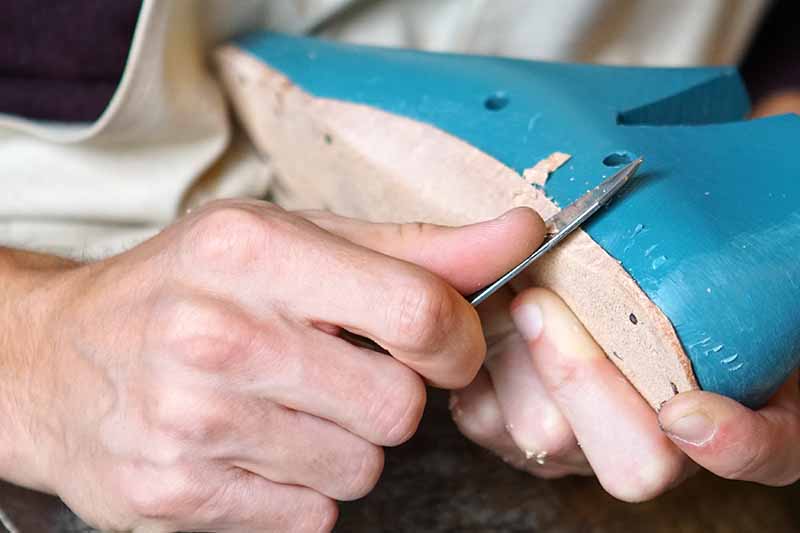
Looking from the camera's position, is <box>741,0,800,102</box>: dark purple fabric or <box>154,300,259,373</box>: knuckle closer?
<box>154,300,259,373</box>: knuckle

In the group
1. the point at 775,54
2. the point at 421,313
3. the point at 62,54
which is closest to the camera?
the point at 421,313

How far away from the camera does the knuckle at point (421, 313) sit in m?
0.39

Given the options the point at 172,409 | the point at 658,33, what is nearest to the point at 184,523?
the point at 172,409

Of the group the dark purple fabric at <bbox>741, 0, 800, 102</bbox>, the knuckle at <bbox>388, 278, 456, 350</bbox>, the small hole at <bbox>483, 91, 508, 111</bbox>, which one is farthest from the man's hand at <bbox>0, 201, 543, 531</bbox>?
the dark purple fabric at <bbox>741, 0, 800, 102</bbox>

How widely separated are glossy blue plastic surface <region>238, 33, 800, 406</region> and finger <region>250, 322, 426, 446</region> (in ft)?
0.39

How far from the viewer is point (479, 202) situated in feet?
1.56

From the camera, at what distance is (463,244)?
1.35 feet

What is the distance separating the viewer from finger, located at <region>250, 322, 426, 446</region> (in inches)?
15.7

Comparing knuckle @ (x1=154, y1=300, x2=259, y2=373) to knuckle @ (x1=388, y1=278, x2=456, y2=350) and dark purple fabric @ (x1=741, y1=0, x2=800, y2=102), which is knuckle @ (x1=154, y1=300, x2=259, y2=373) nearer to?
knuckle @ (x1=388, y1=278, x2=456, y2=350)

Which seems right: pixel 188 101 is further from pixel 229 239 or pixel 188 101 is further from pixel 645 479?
pixel 645 479

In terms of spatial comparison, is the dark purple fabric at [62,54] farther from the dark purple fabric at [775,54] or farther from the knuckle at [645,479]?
the dark purple fabric at [775,54]

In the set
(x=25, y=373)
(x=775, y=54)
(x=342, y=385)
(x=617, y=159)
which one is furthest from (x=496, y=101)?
(x=775, y=54)

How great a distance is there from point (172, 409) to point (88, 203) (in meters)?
0.27

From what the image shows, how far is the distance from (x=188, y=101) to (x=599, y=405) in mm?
373
